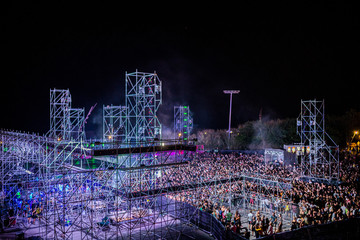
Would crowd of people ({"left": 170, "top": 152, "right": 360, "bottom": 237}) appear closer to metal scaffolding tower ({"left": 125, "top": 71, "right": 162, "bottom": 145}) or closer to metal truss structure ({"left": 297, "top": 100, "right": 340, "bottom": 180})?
metal truss structure ({"left": 297, "top": 100, "right": 340, "bottom": 180})

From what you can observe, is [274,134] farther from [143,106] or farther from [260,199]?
[143,106]

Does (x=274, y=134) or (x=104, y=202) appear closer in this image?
(x=104, y=202)

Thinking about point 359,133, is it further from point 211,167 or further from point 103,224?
point 103,224

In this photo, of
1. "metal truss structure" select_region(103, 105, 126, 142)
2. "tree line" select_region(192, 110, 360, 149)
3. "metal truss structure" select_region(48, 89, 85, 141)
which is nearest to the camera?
"metal truss structure" select_region(48, 89, 85, 141)

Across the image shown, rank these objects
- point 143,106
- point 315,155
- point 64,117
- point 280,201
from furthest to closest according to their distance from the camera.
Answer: point 315,155 → point 64,117 → point 143,106 → point 280,201

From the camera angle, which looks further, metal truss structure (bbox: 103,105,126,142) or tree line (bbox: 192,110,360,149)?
tree line (bbox: 192,110,360,149)

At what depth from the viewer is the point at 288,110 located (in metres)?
59.7

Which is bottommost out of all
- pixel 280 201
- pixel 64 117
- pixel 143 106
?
pixel 280 201

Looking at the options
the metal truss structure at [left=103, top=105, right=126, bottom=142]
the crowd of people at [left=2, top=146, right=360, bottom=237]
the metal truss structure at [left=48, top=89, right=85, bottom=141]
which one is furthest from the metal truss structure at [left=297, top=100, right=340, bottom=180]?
the metal truss structure at [left=48, top=89, right=85, bottom=141]

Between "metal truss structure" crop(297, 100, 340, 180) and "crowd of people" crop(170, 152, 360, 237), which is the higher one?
"metal truss structure" crop(297, 100, 340, 180)

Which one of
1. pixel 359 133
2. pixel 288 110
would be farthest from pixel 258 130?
pixel 288 110

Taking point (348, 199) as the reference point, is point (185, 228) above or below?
below

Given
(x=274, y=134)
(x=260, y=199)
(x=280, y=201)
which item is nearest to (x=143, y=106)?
(x=260, y=199)

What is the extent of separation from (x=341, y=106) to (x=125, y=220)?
53.7 m
